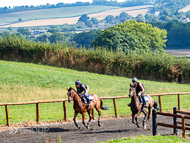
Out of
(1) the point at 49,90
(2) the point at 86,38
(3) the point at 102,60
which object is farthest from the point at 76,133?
(2) the point at 86,38

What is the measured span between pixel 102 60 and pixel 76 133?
25.0m

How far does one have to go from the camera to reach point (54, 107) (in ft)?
63.5

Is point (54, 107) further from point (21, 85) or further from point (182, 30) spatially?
point (182, 30)

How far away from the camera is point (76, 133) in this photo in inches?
509

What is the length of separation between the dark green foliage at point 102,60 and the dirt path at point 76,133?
2154 centimetres

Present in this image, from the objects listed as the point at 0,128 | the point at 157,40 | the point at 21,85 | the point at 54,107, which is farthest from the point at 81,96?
the point at 157,40

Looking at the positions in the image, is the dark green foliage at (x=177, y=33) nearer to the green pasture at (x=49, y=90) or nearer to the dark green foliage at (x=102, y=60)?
the dark green foliage at (x=102, y=60)

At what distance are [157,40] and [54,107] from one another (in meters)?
57.4

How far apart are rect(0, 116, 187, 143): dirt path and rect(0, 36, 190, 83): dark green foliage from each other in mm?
21536

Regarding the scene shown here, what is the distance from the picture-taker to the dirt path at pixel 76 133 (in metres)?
11.9

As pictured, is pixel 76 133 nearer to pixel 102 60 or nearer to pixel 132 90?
pixel 132 90

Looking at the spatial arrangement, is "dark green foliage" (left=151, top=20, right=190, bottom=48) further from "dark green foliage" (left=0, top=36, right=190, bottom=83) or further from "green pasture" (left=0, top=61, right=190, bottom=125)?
"green pasture" (left=0, top=61, right=190, bottom=125)

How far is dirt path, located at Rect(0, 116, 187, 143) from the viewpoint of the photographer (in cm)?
1195

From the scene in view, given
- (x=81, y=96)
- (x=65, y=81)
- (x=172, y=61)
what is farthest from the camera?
(x=172, y=61)
